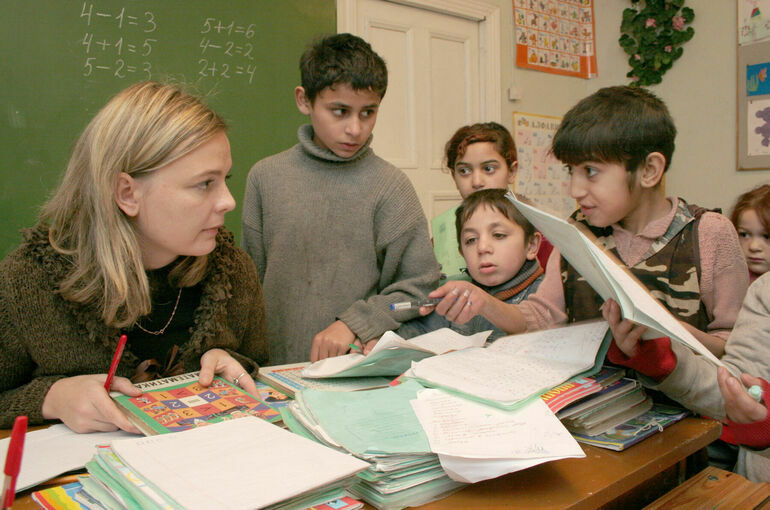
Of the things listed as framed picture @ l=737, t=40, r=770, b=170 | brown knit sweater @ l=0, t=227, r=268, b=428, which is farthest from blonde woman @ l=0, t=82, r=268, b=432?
framed picture @ l=737, t=40, r=770, b=170

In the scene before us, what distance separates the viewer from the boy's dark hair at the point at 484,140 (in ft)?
Answer: 6.75

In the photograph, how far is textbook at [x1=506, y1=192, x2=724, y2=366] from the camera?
2.02 feet

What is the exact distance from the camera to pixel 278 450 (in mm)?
→ 627

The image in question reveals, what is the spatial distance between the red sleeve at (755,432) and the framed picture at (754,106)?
3049 millimetres

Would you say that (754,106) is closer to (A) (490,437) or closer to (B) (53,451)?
(A) (490,437)

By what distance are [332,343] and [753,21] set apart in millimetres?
3356

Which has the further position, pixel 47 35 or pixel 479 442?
pixel 47 35

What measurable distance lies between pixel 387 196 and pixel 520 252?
0.41 meters

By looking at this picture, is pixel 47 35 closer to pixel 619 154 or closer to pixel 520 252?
pixel 520 252

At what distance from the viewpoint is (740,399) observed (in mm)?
728

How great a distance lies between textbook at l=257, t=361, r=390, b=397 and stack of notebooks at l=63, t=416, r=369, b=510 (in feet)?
0.83

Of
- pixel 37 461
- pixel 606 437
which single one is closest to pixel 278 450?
pixel 37 461

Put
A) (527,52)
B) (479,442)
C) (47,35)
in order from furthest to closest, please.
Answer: (527,52)
(47,35)
(479,442)

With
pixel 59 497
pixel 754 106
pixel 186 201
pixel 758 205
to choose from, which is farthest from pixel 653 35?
pixel 59 497
